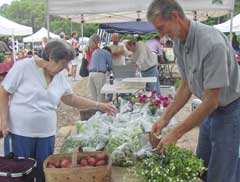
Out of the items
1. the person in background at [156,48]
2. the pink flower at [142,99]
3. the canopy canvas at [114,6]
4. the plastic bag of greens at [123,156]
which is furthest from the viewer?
the person in background at [156,48]

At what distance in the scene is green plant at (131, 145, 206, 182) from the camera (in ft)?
6.74

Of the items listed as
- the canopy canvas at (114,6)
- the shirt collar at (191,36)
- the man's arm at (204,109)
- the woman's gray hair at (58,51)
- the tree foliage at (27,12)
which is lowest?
the tree foliage at (27,12)

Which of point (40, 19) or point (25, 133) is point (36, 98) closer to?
point (25, 133)

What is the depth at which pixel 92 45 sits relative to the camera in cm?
837

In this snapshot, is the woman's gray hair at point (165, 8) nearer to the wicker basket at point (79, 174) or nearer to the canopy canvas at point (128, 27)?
the wicker basket at point (79, 174)

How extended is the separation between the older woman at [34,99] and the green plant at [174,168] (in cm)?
103

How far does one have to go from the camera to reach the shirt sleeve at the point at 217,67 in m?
2.01

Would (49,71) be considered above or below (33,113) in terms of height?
above

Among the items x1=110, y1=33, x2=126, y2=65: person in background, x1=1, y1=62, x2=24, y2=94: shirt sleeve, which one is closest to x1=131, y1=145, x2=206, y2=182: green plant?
x1=1, y1=62, x2=24, y2=94: shirt sleeve

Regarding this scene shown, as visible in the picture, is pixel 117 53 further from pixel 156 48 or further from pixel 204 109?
pixel 204 109

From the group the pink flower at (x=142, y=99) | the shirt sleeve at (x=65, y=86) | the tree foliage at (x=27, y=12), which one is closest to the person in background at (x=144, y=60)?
the pink flower at (x=142, y=99)

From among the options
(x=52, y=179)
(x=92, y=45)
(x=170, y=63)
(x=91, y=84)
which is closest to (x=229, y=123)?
(x=52, y=179)

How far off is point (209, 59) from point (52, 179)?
1109 millimetres

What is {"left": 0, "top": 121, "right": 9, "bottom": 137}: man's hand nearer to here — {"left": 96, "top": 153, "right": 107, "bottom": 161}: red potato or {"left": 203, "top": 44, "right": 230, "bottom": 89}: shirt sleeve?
{"left": 96, "top": 153, "right": 107, "bottom": 161}: red potato
